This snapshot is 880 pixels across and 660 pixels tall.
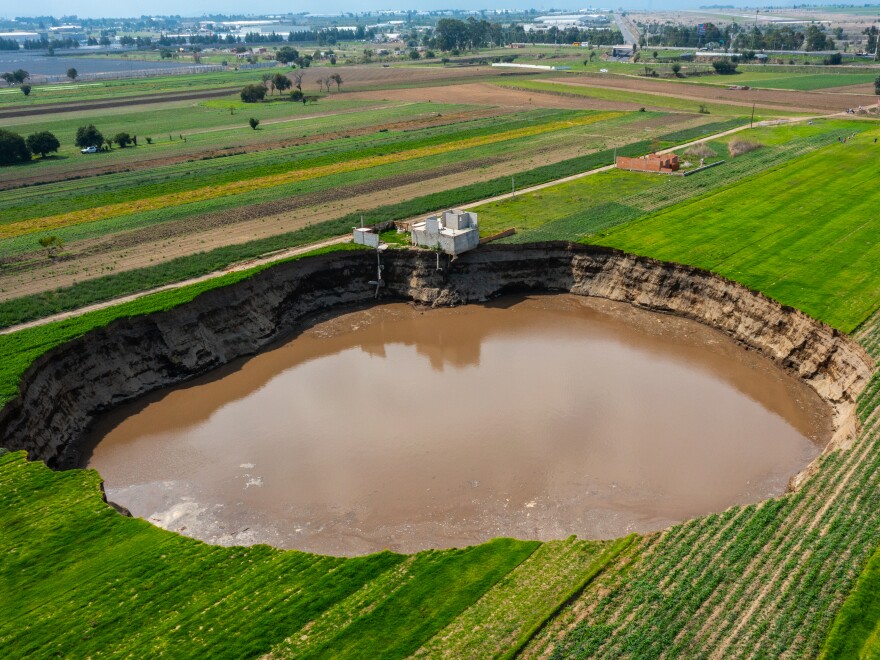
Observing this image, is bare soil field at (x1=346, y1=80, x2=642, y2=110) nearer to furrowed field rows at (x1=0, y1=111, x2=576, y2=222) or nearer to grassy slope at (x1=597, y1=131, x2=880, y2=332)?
furrowed field rows at (x1=0, y1=111, x2=576, y2=222)

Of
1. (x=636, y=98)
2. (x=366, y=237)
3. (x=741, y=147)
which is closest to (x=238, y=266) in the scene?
(x=366, y=237)

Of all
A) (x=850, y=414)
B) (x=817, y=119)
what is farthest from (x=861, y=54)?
(x=850, y=414)

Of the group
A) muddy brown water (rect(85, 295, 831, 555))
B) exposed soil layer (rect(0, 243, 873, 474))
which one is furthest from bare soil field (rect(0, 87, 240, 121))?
muddy brown water (rect(85, 295, 831, 555))

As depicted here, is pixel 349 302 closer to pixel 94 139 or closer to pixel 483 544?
pixel 483 544

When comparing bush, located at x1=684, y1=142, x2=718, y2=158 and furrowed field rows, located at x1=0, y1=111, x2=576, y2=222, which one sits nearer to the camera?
furrowed field rows, located at x1=0, y1=111, x2=576, y2=222

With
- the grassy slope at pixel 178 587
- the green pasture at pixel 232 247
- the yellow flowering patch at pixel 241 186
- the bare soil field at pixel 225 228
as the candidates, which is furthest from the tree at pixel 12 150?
the grassy slope at pixel 178 587

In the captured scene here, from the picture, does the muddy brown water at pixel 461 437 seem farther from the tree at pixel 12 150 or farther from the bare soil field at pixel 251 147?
the tree at pixel 12 150

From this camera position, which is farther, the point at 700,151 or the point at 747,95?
the point at 747,95
